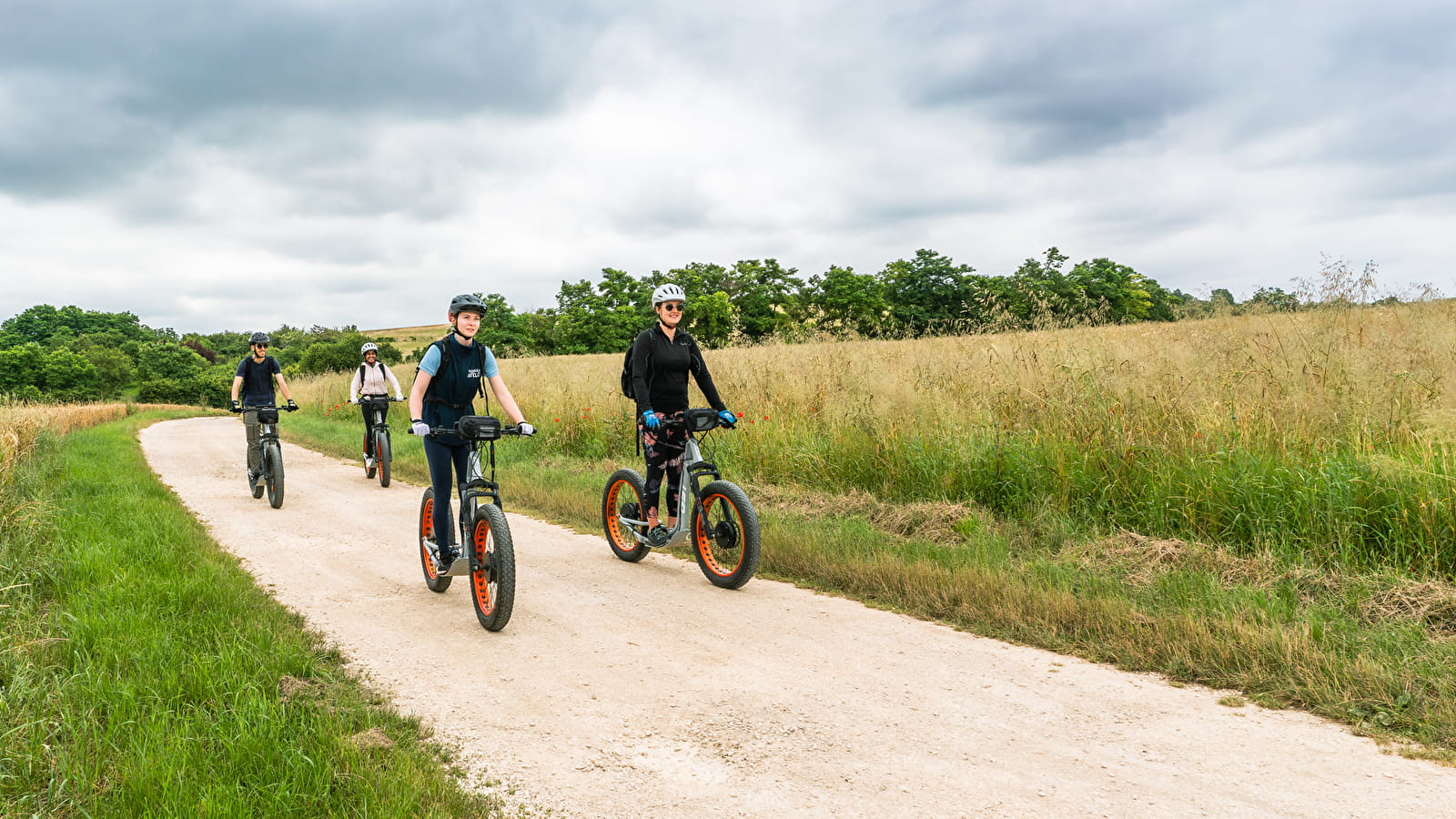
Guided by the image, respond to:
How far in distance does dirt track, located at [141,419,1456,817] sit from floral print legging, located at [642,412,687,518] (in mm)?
879

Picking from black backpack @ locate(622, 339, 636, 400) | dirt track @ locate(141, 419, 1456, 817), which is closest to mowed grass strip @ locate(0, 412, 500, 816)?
dirt track @ locate(141, 419, 1456, 817)

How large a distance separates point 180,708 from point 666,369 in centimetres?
433

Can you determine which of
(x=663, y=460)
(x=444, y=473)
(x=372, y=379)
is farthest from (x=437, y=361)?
(x=372, y=379)

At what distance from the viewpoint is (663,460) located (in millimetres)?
7453

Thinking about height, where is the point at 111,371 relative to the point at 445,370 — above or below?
above

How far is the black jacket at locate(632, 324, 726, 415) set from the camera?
7203 mm

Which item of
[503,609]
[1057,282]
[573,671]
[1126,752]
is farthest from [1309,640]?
[1057,282]

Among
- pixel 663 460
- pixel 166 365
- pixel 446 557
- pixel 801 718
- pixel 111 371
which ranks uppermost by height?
pixel 166 365

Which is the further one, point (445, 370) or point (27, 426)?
point (27, 426)

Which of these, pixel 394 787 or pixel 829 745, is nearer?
pixel 394 787

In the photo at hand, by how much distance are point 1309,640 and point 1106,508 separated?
2797 mm

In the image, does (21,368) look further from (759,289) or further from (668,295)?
(668,295)

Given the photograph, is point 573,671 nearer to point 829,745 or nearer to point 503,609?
point 503,609

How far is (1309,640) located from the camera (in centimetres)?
449
